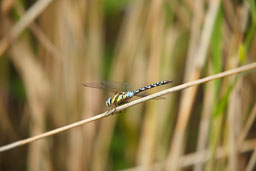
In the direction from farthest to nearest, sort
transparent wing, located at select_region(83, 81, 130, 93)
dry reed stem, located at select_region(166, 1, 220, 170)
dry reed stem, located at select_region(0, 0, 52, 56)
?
dry reed stem, located at select_region(0, 0, 52, 56) < transparent wing, located at select_region(83, 81, 130, 93) < dry reed stem, located at select_region(166, 1, 220, 170)

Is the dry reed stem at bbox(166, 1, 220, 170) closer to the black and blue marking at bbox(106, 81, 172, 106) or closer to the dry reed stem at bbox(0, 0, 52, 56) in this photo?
the black and blue marking at bbox(106, 81, 172, 106)

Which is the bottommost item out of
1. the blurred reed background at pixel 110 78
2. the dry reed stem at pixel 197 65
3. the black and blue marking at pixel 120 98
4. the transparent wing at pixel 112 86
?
the dry reed stem at pixel 197 65

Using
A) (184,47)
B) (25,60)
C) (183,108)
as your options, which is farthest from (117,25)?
(183,108)

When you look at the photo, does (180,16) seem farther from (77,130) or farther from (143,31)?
(77,130)

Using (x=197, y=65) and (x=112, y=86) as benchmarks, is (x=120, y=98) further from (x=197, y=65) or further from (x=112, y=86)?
(x=197, y=65)

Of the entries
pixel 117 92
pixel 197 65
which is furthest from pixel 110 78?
pixel 197 65

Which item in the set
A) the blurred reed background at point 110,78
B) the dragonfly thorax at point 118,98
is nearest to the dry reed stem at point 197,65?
the blurred reed background at point 110,78

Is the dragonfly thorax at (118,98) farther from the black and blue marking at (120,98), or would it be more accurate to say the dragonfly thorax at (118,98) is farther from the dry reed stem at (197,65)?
the dry reed stem at (197,65)

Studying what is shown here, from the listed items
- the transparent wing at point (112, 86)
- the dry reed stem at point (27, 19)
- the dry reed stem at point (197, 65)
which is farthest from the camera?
the dry reed stem at point (27, 19)

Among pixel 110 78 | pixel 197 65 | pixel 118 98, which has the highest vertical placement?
pixel 110 78

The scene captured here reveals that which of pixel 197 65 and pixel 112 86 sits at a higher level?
pixel 112 86

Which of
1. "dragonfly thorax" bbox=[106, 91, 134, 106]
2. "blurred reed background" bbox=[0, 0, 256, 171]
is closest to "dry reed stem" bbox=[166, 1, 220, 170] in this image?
"blurred reed background" bbox=[0, 0, 256, 171]

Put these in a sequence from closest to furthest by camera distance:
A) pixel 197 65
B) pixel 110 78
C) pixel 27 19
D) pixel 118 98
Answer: pixel 197 65 < pixel 118 98 < pixel 27 19 < pixel 110 78
